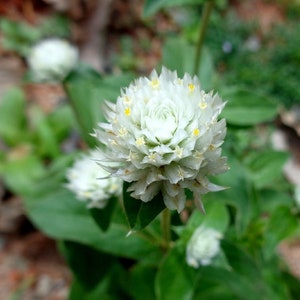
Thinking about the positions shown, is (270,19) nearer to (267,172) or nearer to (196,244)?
(267,172)

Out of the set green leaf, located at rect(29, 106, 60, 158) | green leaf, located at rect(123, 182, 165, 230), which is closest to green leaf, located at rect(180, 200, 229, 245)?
green leaf, located at rect(123, 182, 165, 230)

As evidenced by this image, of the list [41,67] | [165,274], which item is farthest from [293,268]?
[41,67]

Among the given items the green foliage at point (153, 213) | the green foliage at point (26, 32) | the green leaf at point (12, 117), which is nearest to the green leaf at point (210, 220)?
the green foliage at point (153, 213)

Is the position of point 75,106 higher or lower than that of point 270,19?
lower

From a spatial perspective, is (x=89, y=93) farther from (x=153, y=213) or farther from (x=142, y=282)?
(x=153, y=213)

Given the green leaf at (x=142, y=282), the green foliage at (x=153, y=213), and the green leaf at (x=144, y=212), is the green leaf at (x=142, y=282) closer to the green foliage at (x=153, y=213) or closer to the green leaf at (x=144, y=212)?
the green foliage at (x=153, y=213)

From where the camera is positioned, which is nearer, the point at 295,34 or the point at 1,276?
the point at 1,276

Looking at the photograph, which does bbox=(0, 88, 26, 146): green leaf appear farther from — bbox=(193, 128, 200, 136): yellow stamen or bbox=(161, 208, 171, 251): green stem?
bbox=(193, 128, 200, 136): yellow stamen
